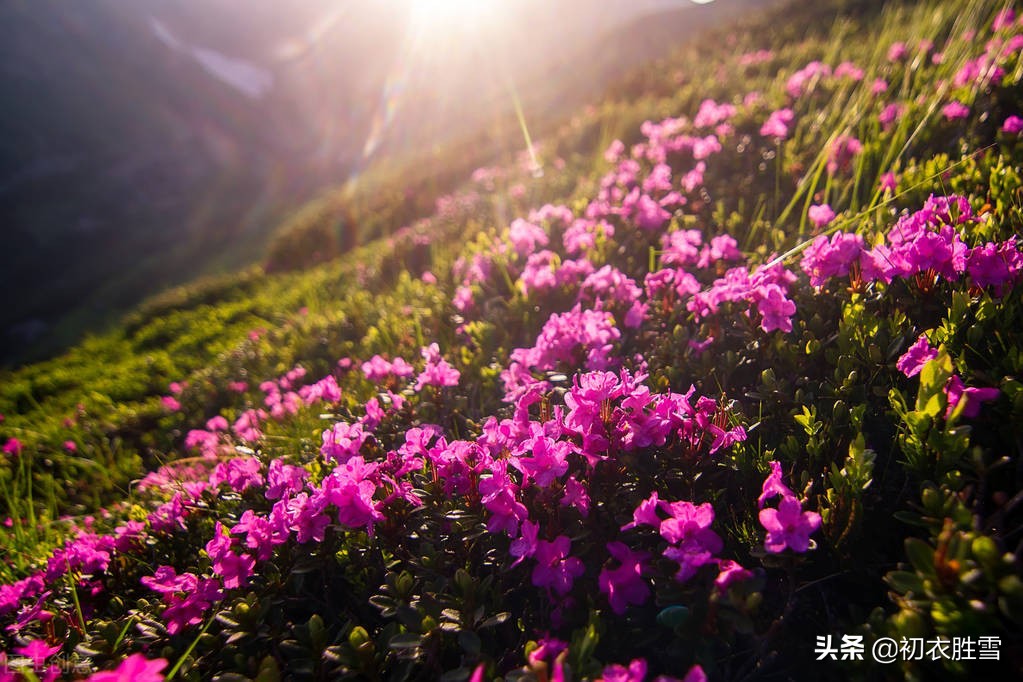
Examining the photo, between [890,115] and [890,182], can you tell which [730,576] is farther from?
[890,115]

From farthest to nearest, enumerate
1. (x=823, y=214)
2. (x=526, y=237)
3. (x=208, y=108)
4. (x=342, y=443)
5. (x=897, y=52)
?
(x=208, y=108), (x=897, y=52), (x=526, y=237), (x=823, y=214), (x=342, y=443)

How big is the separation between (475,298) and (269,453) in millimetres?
1555

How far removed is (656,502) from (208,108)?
44.2 m

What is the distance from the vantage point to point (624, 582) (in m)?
1.39

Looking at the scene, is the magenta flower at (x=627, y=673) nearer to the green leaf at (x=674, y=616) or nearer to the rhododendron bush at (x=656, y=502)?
the rhododendron bush at (x=656, y=502)

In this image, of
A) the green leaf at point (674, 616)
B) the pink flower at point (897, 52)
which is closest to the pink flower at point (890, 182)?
the green leaf at point (674, 616)

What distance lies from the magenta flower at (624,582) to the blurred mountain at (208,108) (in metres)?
12.7

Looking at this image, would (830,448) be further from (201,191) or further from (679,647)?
A: (201,191)

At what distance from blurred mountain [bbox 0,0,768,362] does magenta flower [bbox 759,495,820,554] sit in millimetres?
12686

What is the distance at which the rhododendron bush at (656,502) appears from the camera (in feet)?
4.21

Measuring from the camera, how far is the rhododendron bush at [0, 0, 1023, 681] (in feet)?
4.21

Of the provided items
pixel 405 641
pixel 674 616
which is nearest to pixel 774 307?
pixel 674 616

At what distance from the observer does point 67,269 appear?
24.2 meters

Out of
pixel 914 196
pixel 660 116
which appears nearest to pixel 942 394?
pixel 914 196
